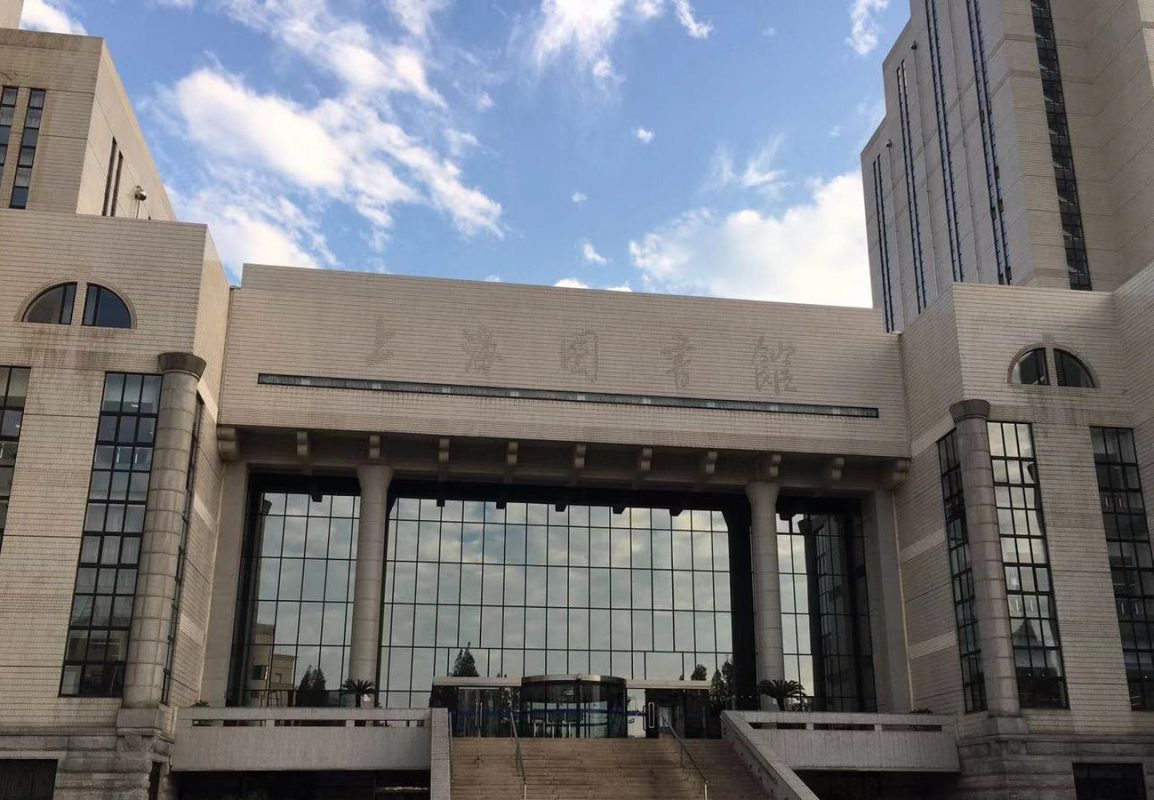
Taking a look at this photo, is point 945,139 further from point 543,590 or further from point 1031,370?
point 543,590

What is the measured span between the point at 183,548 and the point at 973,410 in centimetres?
2744

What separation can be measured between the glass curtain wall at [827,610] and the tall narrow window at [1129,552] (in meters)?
10.2

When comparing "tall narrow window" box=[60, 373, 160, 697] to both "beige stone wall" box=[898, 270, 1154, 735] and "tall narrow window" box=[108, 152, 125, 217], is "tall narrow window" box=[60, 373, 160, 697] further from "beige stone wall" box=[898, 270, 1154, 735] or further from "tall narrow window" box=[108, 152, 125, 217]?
A: "beige stone wall" box=[898, 270, 1154, 735]

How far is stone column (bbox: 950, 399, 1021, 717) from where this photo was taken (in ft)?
120

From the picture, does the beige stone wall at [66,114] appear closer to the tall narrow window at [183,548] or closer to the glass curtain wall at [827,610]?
the tall narrow window at [183,548]

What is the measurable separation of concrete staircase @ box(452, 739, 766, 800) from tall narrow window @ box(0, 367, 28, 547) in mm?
15781

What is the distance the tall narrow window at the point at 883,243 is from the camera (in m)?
98.4

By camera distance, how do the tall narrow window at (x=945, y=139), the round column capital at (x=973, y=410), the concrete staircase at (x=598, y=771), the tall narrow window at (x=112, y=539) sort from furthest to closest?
the tall narrow window at (x=945, y=139) → the round column capital at (x=973, y=410) → the concrete staircase at (x=598, y=771) → the tall narrow window at (x=112, y=539)

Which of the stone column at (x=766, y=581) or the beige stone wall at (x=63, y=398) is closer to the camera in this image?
the beige stone wall at (x=63, y=398)

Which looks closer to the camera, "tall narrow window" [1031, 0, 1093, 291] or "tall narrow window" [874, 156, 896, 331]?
"tall narrow window" [1031, 0, 1093, 291]

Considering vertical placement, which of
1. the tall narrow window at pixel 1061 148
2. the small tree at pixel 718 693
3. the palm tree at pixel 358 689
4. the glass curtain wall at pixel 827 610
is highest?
the tall narrow window at pixel 1061 148

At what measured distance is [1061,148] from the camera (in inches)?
2815

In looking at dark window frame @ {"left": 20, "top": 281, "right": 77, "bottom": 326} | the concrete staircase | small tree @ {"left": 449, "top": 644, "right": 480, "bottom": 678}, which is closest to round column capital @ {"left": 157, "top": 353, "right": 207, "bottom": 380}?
dark window frame @ {"left": 20, "top": 281, "right": 77, "bottom": 326}

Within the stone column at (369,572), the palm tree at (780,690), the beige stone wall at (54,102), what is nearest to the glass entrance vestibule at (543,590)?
the stone column at (369,572)
